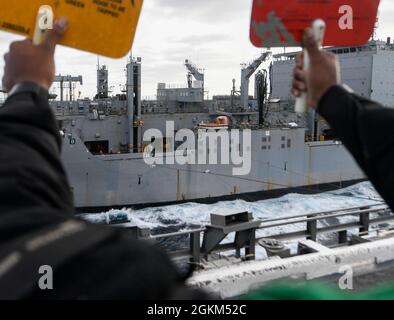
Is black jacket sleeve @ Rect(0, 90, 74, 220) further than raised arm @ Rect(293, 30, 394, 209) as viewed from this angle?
No

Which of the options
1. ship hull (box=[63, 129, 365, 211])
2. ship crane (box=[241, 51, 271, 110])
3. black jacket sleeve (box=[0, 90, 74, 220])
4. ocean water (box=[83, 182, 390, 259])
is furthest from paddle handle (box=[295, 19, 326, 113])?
ship crane (box=[241, 51, 271, 110])

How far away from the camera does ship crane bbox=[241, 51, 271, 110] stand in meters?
24.0

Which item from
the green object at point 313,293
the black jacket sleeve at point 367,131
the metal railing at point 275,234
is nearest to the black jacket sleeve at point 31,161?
the black jacket sleeve at point 367,131

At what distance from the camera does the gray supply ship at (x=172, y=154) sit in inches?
620

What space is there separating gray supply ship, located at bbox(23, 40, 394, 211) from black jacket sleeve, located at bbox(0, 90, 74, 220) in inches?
581

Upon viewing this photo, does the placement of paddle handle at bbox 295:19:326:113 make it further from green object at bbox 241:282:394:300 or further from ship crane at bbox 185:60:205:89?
ship crane at bbox 185:60:205:89

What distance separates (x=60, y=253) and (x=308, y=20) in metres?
1.07

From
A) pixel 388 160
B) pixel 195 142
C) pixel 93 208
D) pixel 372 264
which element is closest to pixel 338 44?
pixel 388 160

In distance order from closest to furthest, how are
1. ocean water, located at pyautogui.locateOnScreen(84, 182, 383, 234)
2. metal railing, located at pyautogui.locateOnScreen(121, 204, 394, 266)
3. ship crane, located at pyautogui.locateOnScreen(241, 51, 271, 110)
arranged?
metal railing, located at pyautogui.locateOnScreen(121, 204, 394, 266)
ocean water, located at pyautogui.locateOnScreen(84, 182, 383, 234)
ship crane, located at pyautogui.locateOnScreen(241, 51, 271, 110)

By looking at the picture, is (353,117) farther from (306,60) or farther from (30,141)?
(30,141)

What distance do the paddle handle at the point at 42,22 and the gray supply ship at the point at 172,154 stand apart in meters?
14.4

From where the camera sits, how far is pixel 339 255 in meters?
3.27

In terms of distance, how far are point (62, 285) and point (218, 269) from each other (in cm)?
256

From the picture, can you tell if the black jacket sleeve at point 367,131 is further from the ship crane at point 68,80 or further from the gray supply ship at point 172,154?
the ship crane at point 68,80
